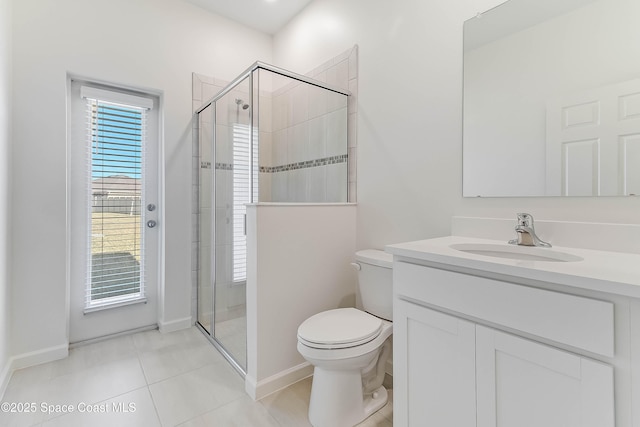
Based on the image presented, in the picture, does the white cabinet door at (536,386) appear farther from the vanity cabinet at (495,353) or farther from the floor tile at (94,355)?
the floor tile at (94,355)

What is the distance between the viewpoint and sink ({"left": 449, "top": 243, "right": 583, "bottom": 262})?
1.08 meters

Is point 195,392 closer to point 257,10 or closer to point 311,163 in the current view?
point 311,163

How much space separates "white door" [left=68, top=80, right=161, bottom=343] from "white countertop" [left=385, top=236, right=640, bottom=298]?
2163mm

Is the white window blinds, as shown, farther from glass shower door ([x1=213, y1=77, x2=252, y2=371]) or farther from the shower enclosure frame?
glass shower door ([x1=213, y1=77, x2=252, y2=371])

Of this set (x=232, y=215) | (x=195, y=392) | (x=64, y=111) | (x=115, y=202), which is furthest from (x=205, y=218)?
(x=195, y=392)

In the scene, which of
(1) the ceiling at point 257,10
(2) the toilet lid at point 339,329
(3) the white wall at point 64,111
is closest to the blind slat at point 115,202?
(3) the white wall at point 64,111

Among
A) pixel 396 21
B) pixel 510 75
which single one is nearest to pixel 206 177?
pixel 396 21

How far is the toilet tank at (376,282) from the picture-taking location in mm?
1556

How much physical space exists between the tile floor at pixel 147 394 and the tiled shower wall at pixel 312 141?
3.42ft

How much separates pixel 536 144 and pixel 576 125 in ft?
0.47

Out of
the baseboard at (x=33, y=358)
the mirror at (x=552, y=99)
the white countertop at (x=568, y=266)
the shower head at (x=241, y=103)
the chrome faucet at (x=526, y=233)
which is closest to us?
the white countertop at (x=568, y=266)

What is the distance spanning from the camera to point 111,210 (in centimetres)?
228

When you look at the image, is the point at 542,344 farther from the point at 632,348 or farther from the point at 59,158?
the point at 59,158

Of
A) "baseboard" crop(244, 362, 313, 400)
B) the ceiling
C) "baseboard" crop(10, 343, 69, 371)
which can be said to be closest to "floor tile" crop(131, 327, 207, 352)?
"baseboard" crop(10, 343, 69, 371)
